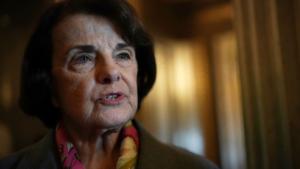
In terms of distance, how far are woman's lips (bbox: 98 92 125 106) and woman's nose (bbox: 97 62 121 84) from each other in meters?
0.04

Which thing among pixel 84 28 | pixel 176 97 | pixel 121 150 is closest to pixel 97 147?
pixel 121 150

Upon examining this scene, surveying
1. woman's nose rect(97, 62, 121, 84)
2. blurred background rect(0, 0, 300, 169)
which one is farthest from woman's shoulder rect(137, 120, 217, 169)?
blurred background rect(0, 0, 300, 169)

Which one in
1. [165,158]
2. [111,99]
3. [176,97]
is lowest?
[176,97]

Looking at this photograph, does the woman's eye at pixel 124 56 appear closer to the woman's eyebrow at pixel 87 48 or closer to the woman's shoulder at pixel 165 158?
the woman's eyebrow at pixel 87 48

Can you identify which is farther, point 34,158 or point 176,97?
point 176,97

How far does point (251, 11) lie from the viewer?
1351 mm

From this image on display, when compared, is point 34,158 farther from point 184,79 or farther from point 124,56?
point 184,79

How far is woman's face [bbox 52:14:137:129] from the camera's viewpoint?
3.27 feet

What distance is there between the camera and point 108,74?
0.99 metres

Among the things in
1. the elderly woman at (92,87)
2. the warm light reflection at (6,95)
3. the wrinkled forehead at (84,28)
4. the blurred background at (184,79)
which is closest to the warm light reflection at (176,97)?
the blurred background at (184,79)

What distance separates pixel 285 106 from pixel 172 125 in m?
0.90

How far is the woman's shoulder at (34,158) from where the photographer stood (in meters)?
1.08

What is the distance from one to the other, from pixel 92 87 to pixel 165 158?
0.91 feet

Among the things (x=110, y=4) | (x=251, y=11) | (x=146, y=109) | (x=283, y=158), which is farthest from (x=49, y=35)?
(x=146, y=109)
